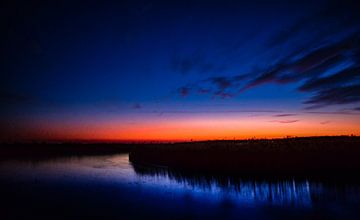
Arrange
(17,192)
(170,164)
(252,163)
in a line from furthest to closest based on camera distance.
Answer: (170,164) → (252,163) → (17,192)

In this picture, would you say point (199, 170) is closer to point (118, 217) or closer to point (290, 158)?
point (290, 158)

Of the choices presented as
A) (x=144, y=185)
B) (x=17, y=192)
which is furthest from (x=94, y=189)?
(x=17, y=192)

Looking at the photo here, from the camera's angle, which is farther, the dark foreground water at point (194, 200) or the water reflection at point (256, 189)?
the water reflection at point (256, 189)

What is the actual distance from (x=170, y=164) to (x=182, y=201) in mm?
18258

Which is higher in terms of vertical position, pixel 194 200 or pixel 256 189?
pixel 256 189

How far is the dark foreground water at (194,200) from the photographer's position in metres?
13.1

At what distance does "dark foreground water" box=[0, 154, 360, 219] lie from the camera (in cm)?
1310

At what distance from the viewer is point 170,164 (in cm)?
3419

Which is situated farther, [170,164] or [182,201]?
[170,164]

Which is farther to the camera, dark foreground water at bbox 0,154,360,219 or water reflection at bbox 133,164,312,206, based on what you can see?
water reflection at bbox 133,164,312,206

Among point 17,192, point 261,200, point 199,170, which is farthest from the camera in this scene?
point 199,170

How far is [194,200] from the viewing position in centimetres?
1599

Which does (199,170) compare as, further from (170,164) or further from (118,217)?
(118,217)

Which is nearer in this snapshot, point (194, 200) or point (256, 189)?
point (194, 200)
